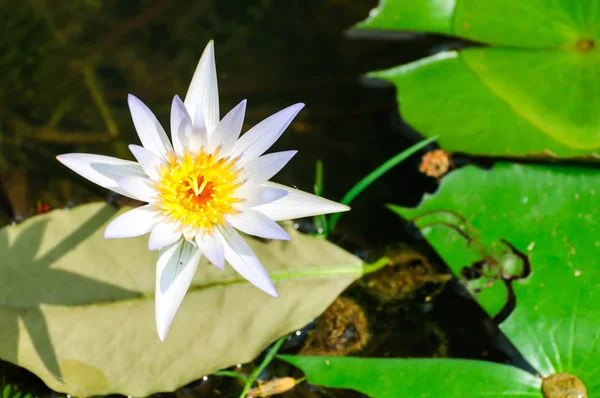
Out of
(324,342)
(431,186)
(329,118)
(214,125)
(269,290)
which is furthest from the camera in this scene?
(329,118)

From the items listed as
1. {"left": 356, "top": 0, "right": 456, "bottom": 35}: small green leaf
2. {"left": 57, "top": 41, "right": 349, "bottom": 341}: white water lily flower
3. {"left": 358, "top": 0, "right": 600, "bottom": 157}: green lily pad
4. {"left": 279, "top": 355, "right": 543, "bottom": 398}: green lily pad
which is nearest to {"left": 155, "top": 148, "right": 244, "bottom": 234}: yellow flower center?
{"left": 57, "top": 41, "right": 349, "bottom": 341}: white water lily flower

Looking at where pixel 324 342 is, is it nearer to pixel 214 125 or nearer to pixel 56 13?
pixel 214 125

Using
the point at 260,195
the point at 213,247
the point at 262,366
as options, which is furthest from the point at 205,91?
the point at 262,366

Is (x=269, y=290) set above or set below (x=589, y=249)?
above

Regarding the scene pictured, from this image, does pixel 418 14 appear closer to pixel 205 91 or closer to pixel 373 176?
pixel 373 176

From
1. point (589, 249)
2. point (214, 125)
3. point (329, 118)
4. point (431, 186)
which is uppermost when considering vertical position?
point (214, 125)

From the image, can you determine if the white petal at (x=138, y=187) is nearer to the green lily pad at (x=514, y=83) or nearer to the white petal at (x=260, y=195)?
the white petal at (x=260, y=195)

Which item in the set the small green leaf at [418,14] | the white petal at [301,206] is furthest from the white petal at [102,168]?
the small green leaf at [418,14]

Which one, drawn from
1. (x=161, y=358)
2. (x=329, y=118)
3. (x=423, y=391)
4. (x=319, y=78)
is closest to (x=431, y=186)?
(x=329, y=118)
